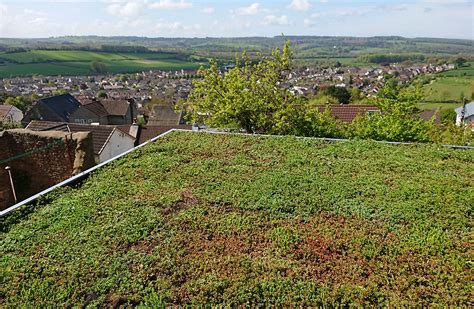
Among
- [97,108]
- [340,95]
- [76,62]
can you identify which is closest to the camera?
[97,108]

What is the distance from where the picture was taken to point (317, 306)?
4133mm

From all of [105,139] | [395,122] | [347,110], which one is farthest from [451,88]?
[105,139]

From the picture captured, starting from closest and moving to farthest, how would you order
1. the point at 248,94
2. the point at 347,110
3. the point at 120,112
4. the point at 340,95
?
the point at 248,94, the point at 347,110, the point at 120,112, the point at 340,95

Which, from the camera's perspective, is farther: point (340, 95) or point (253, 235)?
point (340, 95)

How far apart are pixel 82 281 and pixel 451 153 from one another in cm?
827

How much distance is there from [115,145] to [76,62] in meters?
123

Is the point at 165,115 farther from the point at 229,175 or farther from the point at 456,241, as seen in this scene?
the point at 456,241

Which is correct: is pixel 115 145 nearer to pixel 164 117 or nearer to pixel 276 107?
pixel 276 107

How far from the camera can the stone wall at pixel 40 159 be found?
34.2 feet

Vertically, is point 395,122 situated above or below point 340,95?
above

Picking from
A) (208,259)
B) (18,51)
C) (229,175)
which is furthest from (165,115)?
(18,51)

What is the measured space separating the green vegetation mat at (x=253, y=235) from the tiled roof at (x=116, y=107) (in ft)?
129

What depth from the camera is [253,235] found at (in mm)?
5633

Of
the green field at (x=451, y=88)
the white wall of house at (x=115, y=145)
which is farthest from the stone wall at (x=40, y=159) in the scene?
the green field at (x=451, y=88)
